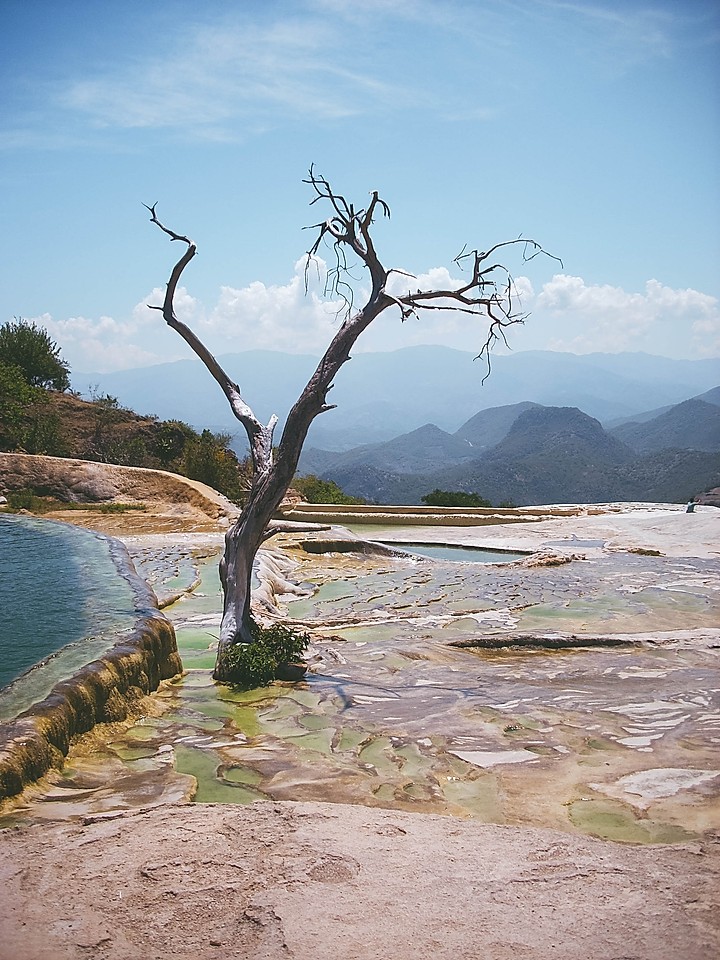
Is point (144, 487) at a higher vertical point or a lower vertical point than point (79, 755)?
higher

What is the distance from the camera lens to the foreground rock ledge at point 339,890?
7.38 ft

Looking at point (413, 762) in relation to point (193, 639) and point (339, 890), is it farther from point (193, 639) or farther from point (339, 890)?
point (193, 639)

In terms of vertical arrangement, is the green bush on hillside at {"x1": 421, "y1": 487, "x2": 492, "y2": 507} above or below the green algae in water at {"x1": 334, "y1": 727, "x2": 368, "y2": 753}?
above

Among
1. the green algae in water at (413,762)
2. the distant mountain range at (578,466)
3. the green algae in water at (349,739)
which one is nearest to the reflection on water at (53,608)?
the green algae in water at (349,739)

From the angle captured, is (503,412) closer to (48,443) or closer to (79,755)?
(48,443)

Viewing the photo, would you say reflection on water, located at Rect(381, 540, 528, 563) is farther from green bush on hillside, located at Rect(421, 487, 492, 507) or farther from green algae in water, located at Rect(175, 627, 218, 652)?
green bush on hillside, located at Rect(421, 487, 492, 507)

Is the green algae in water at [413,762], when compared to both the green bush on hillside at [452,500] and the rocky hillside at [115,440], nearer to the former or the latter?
the rocky hillside at [115,440]

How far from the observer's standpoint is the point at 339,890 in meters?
2.53

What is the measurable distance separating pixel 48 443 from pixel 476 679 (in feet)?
59.7

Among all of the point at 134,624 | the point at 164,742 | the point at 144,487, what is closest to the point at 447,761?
the point at 164,742

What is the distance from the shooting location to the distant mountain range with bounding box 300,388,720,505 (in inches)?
2394

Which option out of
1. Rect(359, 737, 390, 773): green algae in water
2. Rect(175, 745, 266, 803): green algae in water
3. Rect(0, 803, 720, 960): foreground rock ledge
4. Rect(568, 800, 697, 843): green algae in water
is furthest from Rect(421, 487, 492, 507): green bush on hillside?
Rect(0, 803, 720, 960): foreground rock ledge

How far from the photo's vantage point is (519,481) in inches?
2783

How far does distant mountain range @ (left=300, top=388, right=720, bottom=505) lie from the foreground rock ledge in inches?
1816
